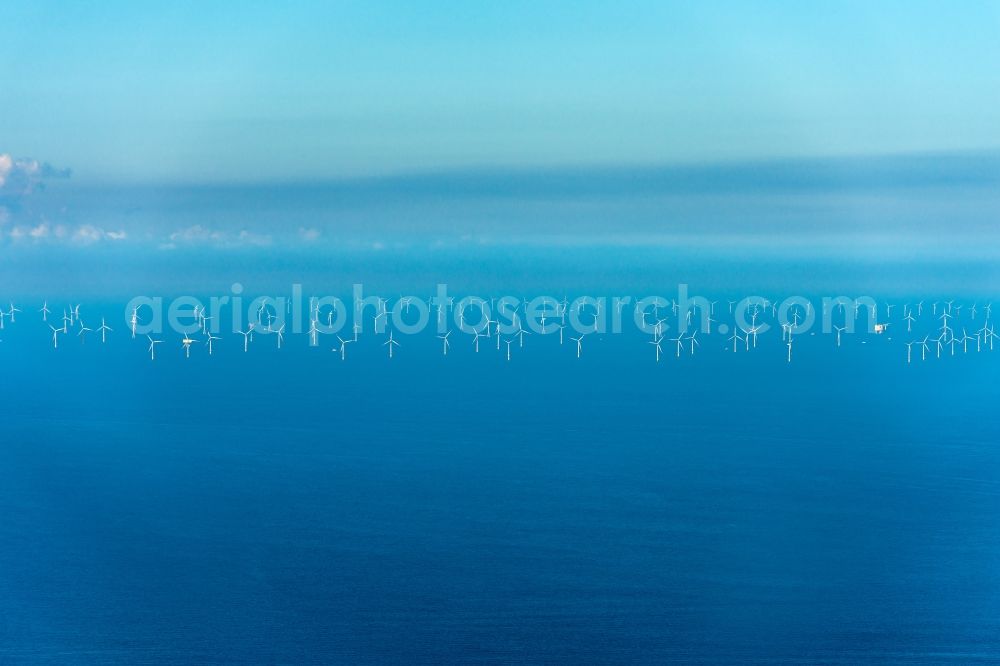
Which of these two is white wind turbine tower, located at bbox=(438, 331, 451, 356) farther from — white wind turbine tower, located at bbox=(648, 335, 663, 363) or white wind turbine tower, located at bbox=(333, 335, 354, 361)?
white wind turbine tower, located at bbox=(648, 335, 663, 363)

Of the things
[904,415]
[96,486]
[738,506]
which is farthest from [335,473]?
[904,415]

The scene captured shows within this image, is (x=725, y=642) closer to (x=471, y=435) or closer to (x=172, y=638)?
(x=172, y=638)

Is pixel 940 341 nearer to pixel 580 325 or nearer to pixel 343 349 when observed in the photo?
pixel 580 325

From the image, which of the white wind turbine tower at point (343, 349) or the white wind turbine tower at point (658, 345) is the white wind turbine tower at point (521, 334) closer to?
the white wind turbine tower at point (658, 345)

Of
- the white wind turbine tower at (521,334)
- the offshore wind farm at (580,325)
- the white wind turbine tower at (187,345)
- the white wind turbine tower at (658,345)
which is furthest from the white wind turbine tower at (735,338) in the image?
the white wind turbine tower at (187,345)

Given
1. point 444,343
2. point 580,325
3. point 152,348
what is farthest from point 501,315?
point 152,348

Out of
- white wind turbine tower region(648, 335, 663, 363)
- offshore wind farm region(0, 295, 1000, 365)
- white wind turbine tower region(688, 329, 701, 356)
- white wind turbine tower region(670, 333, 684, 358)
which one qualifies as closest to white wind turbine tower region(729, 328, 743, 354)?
offshore wind farm region(0, 295, 1000, 365)

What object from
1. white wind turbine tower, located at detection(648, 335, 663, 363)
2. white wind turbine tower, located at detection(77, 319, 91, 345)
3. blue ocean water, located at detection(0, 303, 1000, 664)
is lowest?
blue ocean water, located at detection(0, 303, 1000, 664)
